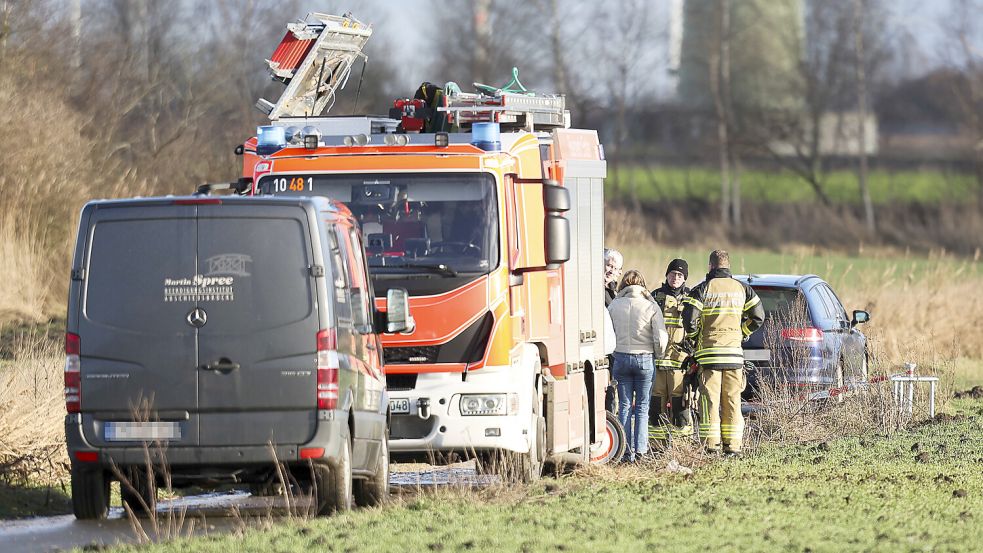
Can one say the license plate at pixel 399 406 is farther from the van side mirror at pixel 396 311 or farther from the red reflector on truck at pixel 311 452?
the red reflector on truck at pixel 311 452

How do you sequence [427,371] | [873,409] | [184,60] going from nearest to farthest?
1. [427,371]
2. [873,409]
3. [184,60]

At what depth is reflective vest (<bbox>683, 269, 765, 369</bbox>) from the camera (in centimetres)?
1480

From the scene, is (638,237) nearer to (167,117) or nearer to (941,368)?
(167,117)

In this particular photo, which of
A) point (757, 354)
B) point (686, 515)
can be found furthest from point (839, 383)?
point (686, 515)

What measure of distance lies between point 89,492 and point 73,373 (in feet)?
2.84

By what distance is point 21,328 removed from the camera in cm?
2220

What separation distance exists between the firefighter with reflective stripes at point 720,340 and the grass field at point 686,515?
1659mm

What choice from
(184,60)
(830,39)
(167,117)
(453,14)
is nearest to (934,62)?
(830,39)

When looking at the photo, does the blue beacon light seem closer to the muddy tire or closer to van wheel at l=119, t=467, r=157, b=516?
van wheel at l=119, t=467, r=157, b=516

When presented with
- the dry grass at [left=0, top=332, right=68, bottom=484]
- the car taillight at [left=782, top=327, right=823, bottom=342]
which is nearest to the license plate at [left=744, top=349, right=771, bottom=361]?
the car taillight at [left=782, top=327, right=823, bottom=342]

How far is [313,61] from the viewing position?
1708cm

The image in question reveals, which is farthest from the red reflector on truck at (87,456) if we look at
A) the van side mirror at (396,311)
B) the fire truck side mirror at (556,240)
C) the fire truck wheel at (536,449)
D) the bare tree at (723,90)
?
the bare tree at (723,90)

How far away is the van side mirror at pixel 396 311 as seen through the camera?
1098 centimetres

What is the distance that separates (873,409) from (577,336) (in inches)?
156
